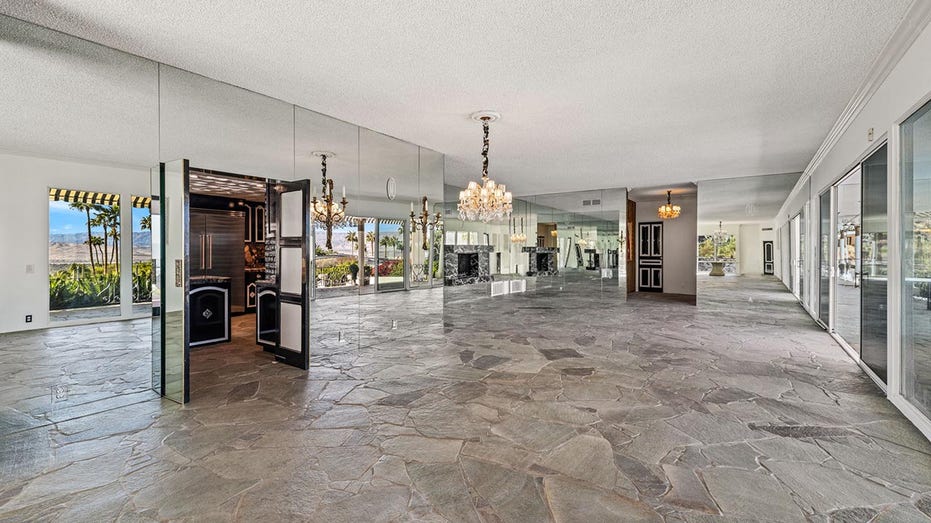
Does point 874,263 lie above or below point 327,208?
below

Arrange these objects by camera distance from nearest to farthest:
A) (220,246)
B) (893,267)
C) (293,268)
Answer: (893,267)
(293,268)
(220,246)

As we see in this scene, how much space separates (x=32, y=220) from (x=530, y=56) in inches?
179

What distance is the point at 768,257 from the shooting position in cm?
1744

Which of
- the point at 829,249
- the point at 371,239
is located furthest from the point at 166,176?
the point at 829,249

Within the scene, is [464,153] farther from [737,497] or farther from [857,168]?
[737,497]

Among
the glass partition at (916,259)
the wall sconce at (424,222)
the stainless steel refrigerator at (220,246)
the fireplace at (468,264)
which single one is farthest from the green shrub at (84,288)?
the fireplace at (468,264)

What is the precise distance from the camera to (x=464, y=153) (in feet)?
24.1

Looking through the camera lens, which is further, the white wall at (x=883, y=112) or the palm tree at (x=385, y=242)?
the palm tree at (x=385, y=242)

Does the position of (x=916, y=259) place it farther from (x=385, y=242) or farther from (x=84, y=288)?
(x=84, y=288)

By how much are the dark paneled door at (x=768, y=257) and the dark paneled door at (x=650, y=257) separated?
6562mm

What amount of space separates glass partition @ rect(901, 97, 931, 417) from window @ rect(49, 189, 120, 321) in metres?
6.81

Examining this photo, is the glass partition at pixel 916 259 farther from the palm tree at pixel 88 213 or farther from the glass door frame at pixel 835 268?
the palm tree at pixel 88 213

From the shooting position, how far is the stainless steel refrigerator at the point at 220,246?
7.71 metres

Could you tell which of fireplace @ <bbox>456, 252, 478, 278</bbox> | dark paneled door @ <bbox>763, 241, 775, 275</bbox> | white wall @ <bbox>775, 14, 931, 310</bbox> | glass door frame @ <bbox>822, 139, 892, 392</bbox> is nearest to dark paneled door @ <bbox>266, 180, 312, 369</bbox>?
white wall @ <bbox>775, 14, 931, 310</bbox>
